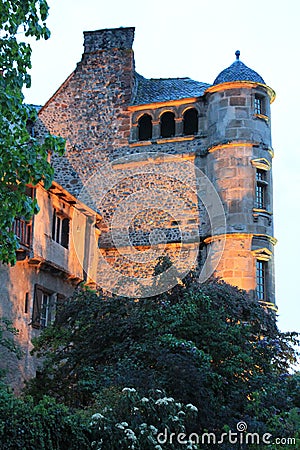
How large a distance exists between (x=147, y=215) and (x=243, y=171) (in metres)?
3.81

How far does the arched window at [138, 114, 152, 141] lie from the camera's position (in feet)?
95.9

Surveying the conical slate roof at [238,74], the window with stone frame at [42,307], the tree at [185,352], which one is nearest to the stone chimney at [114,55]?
the conical slate roof at [238,74]

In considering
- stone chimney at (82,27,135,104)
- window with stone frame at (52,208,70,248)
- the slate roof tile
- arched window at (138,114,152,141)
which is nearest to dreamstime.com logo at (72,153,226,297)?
window with stone frame at (52,208,70,248)

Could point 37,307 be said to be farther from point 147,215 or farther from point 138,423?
point 138,423

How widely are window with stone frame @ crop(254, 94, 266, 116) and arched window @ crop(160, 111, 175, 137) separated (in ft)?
10.1

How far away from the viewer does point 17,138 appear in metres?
11.8

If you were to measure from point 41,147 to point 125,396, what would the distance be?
4.80 metres

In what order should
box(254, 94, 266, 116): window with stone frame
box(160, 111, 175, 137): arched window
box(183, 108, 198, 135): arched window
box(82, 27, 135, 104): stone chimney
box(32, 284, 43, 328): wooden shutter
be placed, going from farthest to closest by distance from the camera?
box(82, 27, 135, 104): stone chimney < box(160, 111, 175, 137): arched window < box(183, 108, 198, 135): arched window < box(254, 94, 266, 116): window with stone frame < box(32, 284, 43, 328): wooden shutter

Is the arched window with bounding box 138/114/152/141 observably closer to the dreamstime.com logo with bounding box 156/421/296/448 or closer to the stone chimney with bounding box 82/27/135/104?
the stone chimney with bounding box 82/27/135/104

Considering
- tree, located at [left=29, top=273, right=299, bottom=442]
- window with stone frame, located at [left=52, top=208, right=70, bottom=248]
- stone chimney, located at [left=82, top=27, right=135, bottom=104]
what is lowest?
tree, located at [left=29, top=273, right=299, bottom=442]

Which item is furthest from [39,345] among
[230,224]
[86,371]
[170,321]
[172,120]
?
[172,120]

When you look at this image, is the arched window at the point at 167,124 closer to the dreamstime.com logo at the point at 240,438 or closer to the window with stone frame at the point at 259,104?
the window with stone frame at the point at 259,104

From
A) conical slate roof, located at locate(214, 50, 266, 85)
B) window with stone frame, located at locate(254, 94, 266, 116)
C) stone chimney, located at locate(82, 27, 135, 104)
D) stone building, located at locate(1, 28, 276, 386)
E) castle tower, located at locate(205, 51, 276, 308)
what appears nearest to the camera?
stone building, located at locate(1, 28, 276, 386)

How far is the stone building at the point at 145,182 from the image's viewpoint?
84.1ft
